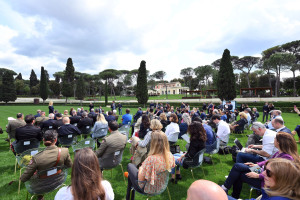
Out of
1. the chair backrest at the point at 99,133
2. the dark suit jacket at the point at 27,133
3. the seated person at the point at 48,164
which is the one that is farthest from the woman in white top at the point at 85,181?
the chair backrest at the point at 99,133

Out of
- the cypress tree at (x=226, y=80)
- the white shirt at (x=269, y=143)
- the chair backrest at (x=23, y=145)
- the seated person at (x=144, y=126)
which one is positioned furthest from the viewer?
the cypress tree at (x=226, y=80)

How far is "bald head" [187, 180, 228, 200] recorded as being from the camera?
1.03 metres

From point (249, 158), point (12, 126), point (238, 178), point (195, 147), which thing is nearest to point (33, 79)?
point (12, 126)

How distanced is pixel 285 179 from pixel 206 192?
1.19 meters

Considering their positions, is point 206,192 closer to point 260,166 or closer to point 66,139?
point 260,166

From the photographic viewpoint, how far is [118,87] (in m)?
80.1

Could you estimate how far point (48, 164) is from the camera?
2506 millimetres

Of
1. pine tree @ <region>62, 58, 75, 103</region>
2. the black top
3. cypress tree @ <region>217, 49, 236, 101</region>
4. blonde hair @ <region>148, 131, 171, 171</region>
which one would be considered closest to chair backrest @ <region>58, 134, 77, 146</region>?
blonde hair @ <region>148, 131, 171, 171</region>

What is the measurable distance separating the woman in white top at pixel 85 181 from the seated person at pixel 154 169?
868 millimetres

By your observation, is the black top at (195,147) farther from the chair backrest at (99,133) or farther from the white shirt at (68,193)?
the chair backrest at (99,133)

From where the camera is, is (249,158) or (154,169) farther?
(249,158)

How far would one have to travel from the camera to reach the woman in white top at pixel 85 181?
4.71 ft

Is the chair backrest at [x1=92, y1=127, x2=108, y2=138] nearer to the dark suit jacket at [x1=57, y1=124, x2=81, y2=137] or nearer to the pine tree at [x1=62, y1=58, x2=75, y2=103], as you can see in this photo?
the dark suit jacket at [x1=57, y1=124, x2=81, y2=137]

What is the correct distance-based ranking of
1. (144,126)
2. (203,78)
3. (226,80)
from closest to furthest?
(144,126), (226,80), (203,78)
